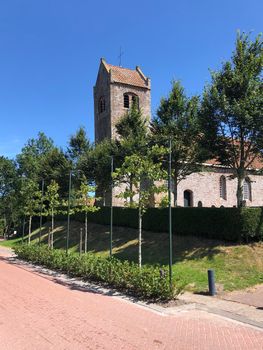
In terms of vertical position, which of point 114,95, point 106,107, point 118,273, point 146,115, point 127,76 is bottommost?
point 118,273

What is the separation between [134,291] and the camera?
538 inches

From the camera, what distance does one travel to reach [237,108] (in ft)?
64.0

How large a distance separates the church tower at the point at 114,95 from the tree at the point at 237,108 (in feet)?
77.6

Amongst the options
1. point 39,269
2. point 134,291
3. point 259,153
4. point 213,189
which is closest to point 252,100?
point 259,153

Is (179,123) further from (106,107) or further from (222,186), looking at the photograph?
(106,107)

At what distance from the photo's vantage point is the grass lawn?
50.5ft

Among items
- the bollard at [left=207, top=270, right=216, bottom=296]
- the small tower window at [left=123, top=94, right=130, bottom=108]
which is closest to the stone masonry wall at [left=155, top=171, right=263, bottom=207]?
the small tower window at [left=123, top=94, right=130, bottom=108]

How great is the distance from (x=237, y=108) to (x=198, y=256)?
7.59 meters

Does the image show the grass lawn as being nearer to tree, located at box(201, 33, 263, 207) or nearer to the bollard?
the bollard

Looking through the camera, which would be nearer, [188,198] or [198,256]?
[198,256]

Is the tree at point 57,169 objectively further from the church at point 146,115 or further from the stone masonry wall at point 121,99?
the stone masonry wall at point 121,99

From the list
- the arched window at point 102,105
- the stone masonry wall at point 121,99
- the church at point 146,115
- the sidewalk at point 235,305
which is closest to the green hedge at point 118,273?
the sidewalk at point 235,305

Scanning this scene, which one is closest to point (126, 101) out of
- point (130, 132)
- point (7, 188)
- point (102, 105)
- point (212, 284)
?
point (102, 105)

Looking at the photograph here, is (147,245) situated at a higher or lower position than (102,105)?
lower
